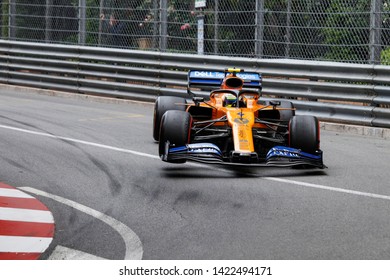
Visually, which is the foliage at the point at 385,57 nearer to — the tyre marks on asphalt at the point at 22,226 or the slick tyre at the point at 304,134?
the slick tyre at the point at 304,134

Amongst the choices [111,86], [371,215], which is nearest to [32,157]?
[371,215]

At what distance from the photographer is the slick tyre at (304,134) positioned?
954 centimetres

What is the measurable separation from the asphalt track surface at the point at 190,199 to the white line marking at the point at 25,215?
0.09 meters

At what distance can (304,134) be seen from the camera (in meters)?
9.59

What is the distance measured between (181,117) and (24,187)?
2.05m

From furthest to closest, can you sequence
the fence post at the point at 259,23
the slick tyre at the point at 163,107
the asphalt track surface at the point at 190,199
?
the fence post at the point at 259,23
the slick tyre at the point at 163,107
the asphalt track surface at the point at 190,199

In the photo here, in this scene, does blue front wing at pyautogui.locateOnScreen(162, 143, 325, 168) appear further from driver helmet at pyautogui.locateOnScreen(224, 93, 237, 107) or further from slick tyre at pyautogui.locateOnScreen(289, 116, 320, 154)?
driver helmet at pyautogui.locateOnScreen(224, 93, 237, 107)

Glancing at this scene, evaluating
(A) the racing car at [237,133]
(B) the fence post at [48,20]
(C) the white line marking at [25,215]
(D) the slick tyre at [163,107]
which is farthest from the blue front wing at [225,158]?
(B) the fence post at [48,20]

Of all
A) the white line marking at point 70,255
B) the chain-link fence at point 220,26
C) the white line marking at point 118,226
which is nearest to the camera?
the white line marking at point 70,255

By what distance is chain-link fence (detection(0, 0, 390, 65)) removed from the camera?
13.6m

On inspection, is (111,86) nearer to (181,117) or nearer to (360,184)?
(181,117)

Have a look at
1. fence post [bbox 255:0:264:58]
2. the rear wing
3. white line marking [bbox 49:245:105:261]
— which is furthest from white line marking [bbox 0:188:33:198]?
fence post [bbox 255:0:264:58]

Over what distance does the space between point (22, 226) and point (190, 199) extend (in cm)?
178

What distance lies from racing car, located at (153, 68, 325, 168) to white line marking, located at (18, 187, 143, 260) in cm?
169
